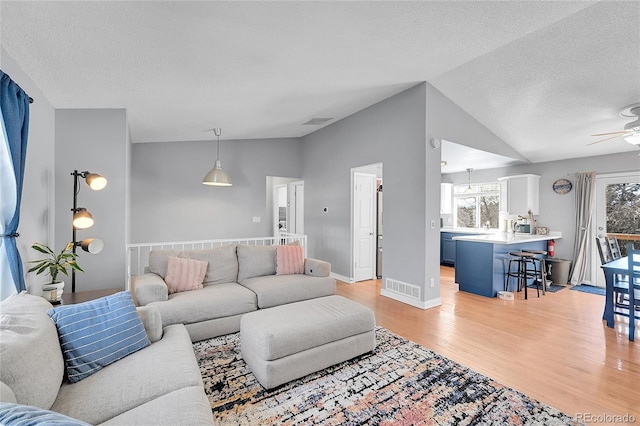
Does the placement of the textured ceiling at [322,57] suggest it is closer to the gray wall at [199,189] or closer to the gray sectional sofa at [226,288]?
the gray wall at [199,189]

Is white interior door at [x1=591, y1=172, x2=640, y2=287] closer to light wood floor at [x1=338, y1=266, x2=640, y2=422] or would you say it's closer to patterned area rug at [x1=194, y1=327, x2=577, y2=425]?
light wood floor at [x1=338, y1=266, x2=640, y2=422]

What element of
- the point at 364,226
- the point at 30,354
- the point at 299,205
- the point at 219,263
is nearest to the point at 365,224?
the point at 364,226

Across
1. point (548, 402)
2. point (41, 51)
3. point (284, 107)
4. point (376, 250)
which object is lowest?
point (548, 402)

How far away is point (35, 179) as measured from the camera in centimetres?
266

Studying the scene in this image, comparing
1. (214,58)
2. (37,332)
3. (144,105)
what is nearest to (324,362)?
(37,332)

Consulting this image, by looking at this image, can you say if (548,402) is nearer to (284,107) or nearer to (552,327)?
(552,327)

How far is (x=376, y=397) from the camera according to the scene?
79.0 inches

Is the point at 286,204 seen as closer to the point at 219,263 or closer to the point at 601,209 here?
the point at 219,263

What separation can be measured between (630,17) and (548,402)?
10.4 feet

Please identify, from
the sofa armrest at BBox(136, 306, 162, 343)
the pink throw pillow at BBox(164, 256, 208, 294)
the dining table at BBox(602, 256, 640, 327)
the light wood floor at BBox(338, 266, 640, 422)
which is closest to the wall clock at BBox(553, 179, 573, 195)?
the light wood floor at BBox(338, 266, 640, 422)

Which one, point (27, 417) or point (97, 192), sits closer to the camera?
point (27, 417)

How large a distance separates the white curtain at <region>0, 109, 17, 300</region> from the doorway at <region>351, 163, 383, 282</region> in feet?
13.6

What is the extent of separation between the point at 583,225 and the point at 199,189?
7.03 m

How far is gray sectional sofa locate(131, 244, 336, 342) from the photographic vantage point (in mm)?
2814
